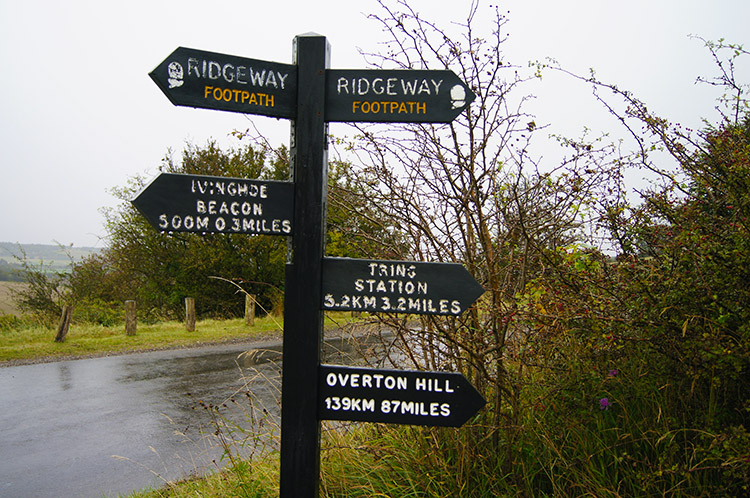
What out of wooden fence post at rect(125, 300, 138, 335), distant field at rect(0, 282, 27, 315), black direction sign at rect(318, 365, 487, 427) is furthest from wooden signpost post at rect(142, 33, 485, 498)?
distant field at rect(0, 282, 27, 315)

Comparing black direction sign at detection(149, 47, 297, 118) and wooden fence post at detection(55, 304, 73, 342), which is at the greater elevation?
black direction sign at detection(149, 47, 297, 118)

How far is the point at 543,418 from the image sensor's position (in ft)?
9.75

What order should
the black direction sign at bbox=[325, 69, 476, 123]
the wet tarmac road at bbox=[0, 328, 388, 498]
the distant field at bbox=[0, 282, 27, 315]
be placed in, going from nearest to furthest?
the black direction sign at bbox=[325, 69, 476, 123], the wet tarmac road at bbox=[0, 328, 388, 498], the distant field at bbox=[0, 282, 27, 315]

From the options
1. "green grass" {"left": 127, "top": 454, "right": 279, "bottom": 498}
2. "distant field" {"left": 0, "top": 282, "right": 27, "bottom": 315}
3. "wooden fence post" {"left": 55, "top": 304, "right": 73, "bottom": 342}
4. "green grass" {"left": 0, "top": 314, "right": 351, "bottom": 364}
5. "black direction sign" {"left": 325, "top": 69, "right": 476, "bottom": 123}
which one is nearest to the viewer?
"black direction sign" {"left": 325, "top": 69, "right": 476, "bottom": 123}

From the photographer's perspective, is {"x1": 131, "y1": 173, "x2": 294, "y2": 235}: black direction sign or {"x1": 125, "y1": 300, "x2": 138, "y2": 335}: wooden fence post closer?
{"x1": 131, "y1": 173, "x2": 294, "y2": 235}: black direction sign

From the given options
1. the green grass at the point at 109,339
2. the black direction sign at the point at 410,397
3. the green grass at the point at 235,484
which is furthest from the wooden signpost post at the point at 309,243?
the green grass at the point at 109,339

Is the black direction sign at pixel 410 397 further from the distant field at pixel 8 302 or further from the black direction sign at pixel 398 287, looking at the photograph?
the distant field at pixel 8 302

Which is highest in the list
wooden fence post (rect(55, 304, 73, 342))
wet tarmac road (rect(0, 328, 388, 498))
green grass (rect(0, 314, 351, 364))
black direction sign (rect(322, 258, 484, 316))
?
black direction sign (rect(322, 258, 484, 316))

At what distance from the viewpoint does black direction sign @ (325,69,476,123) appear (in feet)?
7.83

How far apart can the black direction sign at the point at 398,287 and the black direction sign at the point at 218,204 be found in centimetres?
32

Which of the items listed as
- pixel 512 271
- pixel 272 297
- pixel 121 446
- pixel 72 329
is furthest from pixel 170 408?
pixel 272 297

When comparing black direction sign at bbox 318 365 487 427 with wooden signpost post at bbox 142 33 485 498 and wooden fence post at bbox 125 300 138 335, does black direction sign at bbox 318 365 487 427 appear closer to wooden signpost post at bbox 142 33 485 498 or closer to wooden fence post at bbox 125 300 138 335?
wooden signpost post at bbox 142 33 485 498

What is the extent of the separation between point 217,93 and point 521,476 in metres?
2.47

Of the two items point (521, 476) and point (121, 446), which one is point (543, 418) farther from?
point (121, 446)
